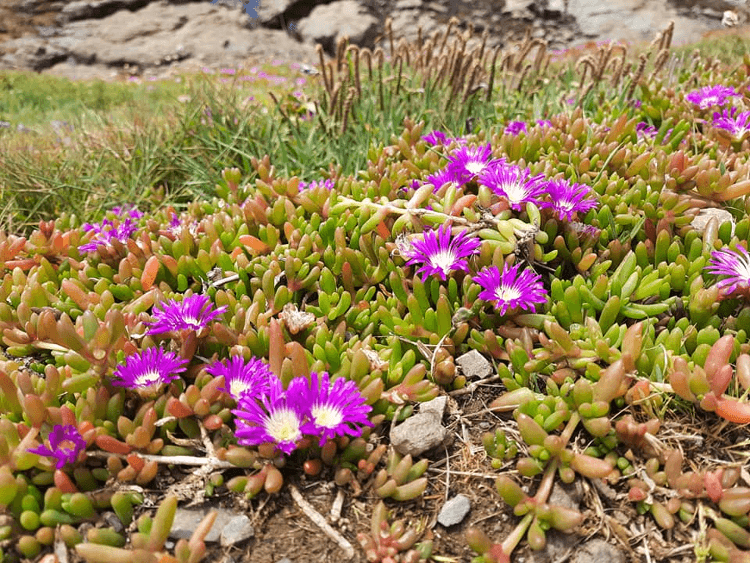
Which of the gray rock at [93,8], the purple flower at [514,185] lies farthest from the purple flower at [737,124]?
the gray rock at [93,8]

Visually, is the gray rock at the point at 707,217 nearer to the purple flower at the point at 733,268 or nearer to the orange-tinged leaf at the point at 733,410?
the purple flower at the point at 733,268

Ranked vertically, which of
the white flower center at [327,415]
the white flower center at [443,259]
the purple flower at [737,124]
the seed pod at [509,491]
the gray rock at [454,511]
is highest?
the purple flower at [737,124]

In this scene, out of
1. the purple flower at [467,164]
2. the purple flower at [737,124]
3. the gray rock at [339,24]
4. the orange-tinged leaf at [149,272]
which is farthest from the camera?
the gray rock at [339,24]

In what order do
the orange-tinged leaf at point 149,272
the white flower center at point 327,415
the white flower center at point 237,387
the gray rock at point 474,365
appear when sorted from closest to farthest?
the white flower center at point 327,415 → the white flower center at point 237,387 → the gray rock at point 474,365 → the orange-tinged leaf at point 149,272

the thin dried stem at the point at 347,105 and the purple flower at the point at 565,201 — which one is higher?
the thin dried stem at the point at 347,105

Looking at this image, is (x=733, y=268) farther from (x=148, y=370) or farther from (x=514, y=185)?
(x=148, y=370)

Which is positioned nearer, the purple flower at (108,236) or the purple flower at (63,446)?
the purple flower at (63,446)

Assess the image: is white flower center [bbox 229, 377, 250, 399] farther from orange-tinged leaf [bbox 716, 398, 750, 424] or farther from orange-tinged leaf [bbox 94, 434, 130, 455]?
orange-tinged leaf [bbox 716, 398, 750, 424]
